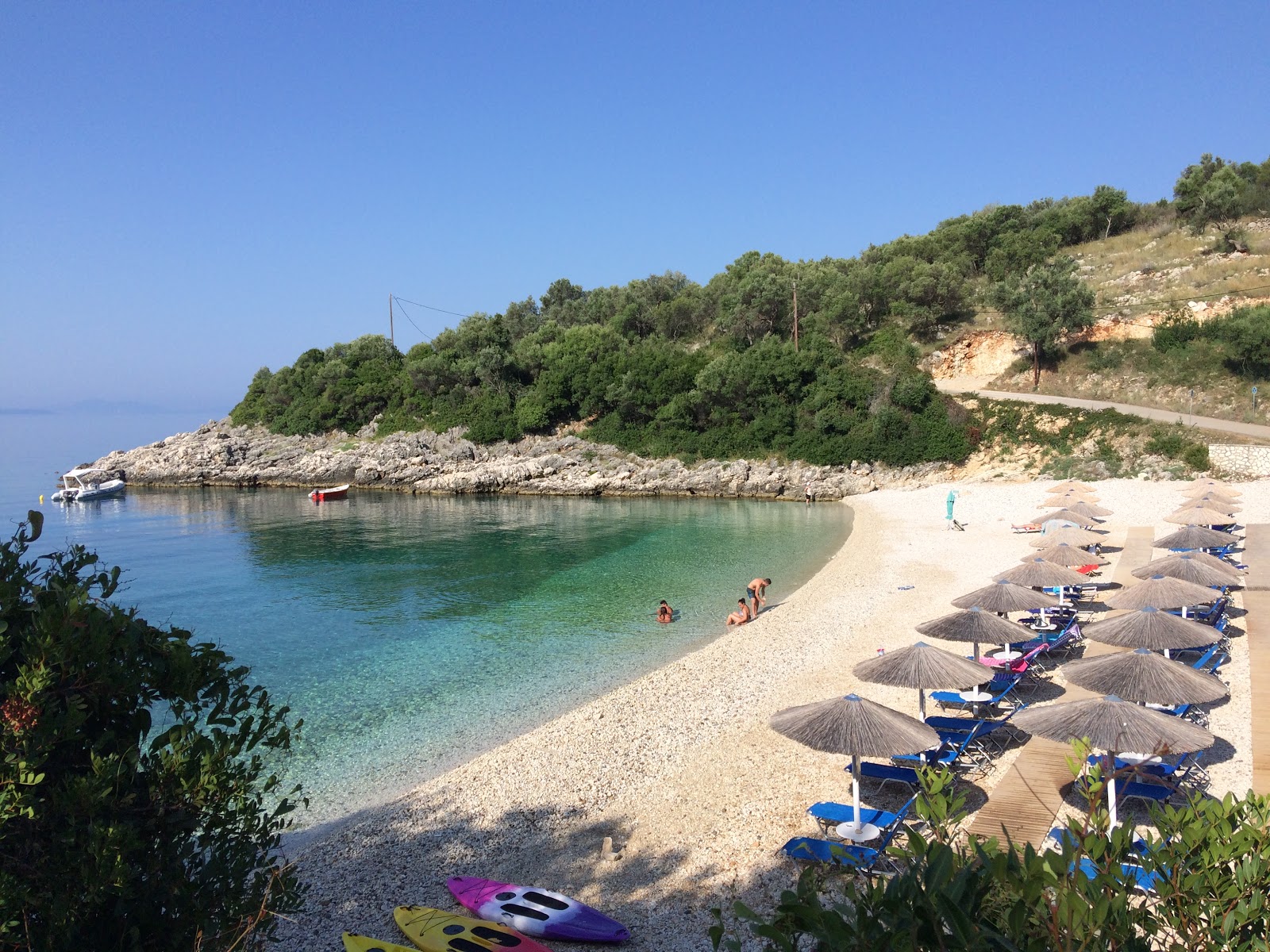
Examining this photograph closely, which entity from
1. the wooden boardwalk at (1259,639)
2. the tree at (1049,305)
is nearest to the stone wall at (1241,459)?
the wooden boardwalk at (1259,639)

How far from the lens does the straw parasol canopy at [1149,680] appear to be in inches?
378

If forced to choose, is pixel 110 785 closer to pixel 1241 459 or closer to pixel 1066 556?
pixel 1066 556

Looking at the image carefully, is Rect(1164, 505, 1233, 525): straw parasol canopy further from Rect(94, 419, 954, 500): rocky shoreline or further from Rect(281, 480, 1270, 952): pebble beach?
Rect(94, 419, 954, 500): rocky shoreline

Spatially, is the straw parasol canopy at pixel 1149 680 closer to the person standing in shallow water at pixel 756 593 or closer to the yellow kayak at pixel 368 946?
the yellow kayak at pixel 368 946

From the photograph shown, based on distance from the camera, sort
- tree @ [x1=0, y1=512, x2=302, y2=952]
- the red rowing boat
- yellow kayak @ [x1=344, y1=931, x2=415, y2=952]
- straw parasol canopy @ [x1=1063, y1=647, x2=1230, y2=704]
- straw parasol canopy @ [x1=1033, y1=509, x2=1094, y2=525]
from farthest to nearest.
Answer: the red rowing boat, straw parasol canopy @ [x1=1033, y1=509, x2=1094, y2=525], straw parasol canopy @ [x1=1063, y1=647, x2=1230, y2=704], yellow kayak @ [x1=344, y1=931, x2=415, y2=952], tree @ [x1=0, y1=512, x2=302, y2=952]

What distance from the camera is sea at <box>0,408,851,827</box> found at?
14906 millimetres

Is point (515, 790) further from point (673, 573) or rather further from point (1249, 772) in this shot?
point (673, 573)

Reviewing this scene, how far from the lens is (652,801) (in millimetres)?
10766

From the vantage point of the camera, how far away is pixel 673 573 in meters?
27.6

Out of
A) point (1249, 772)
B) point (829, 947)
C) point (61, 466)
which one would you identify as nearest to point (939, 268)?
point (1249, 772)

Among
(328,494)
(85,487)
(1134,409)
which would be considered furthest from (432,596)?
(85,487)

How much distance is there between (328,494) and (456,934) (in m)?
50.0

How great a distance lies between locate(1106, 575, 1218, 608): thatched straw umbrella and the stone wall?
25.0 m

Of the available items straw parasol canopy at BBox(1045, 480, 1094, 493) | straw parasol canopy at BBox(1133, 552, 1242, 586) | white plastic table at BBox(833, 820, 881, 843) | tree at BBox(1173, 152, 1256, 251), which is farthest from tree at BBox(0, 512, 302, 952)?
tree at BBox(1173, 152, 1256, 251)
